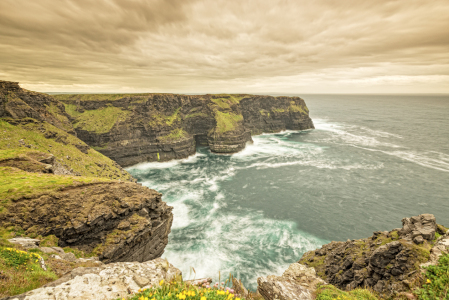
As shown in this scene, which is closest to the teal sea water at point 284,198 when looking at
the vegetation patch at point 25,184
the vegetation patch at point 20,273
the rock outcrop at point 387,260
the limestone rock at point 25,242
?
the rock outcrop at point 387,260

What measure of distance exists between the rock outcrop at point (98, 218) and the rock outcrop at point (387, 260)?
21002 millimetres

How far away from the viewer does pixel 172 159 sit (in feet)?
292

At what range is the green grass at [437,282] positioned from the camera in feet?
30.1

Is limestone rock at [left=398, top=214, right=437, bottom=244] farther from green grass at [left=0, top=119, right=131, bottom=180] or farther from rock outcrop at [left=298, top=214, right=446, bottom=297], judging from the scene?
green grass at [left=0, top=119, right=131, bottom=180]

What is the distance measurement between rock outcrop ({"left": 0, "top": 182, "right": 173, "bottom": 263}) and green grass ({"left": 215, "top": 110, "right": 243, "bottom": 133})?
76490 millimetres

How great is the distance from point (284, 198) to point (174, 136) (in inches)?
2393

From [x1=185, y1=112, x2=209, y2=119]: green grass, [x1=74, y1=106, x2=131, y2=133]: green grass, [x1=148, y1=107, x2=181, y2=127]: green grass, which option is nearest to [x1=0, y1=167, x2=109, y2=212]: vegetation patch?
[x1=74, y1=106, x2=131, y2=133]: green grass

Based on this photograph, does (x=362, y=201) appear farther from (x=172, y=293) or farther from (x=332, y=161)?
(x=172, y=293)

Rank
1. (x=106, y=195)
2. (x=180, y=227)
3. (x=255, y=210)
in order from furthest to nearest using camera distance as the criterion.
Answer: (x=255, y=210), (x=180, y=227), (x=106, y=195)

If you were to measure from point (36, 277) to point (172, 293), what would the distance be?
850 cm

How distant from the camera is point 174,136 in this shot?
93062mm

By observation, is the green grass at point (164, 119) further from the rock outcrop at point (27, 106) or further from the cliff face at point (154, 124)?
the rock outcrop at point (27, 106)

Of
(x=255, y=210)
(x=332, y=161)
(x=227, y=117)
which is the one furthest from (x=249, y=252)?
(x=227, y=117)

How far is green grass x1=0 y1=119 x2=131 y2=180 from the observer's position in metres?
39.2
